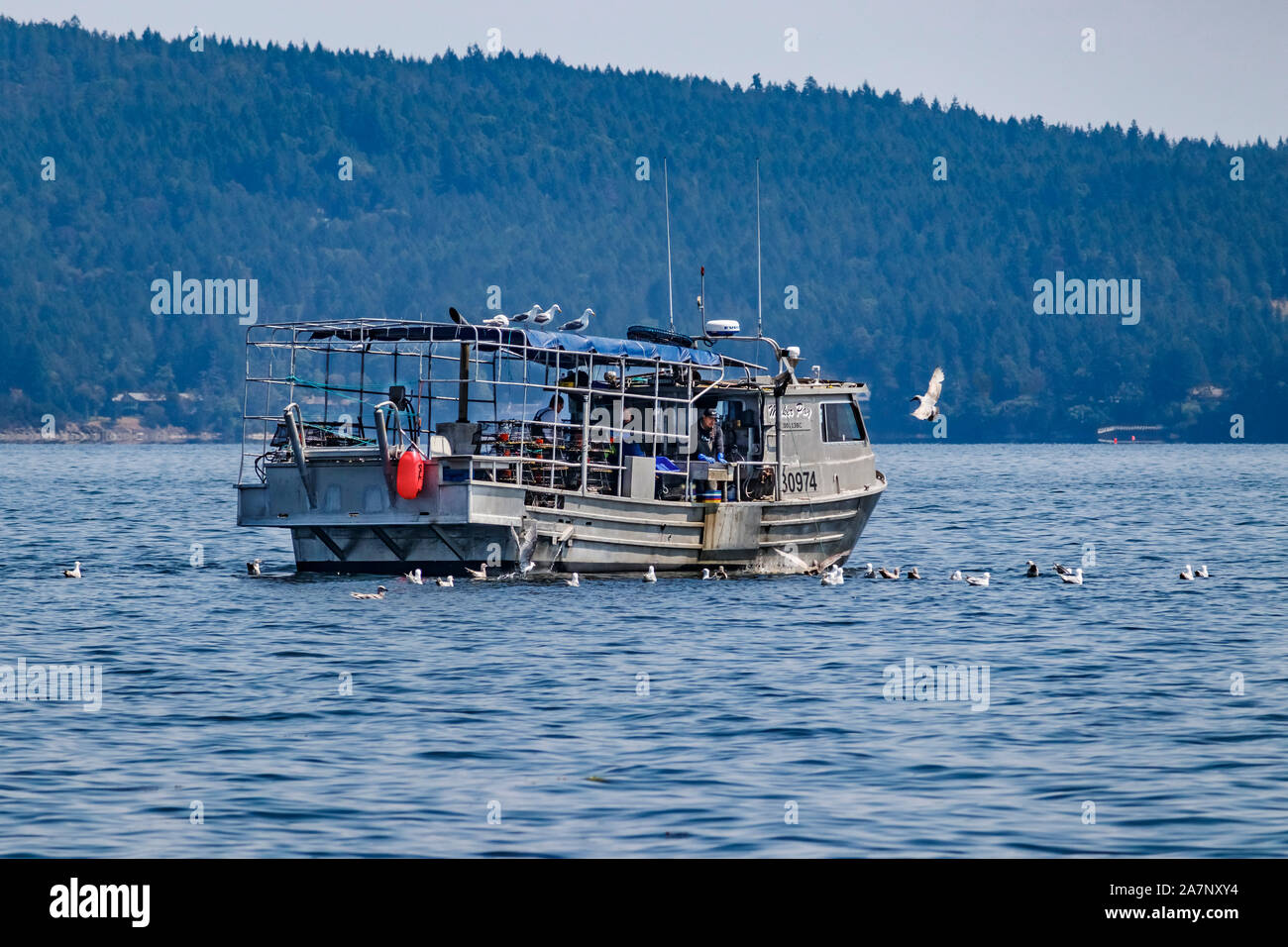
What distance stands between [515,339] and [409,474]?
317 centimetres

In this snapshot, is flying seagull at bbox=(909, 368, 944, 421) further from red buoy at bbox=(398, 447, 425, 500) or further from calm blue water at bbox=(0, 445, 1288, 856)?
red buoy at bbox=(398, 447, 425, 500)

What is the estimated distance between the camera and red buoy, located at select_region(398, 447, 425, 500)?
97.6 ft

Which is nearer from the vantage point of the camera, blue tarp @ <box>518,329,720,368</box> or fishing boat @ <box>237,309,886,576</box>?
fishing boat @ <box>237,309,886,576</box>

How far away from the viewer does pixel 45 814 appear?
50.8 feet

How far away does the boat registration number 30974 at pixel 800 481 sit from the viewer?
113ft

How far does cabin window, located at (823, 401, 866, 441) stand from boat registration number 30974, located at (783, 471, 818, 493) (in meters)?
0.87

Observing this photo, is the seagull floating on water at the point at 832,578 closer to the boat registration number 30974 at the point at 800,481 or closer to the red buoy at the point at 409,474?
the boat registration number 30974 at the point at 800,481

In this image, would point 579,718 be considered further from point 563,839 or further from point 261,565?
point 261,565

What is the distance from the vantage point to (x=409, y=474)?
2980cm

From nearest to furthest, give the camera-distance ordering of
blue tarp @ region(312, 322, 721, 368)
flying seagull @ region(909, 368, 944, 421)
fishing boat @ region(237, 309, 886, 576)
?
fishing boat @ region(237, 309, 886, 576), blue tarp @ region(312, 322, 721, 368), flying seagull @ region(909, 368, 944, 421)

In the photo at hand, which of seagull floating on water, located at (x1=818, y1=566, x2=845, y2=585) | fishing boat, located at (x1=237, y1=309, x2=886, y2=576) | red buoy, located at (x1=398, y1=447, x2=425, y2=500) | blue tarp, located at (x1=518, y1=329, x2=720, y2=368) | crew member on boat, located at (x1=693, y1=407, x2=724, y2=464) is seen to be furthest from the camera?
crew member on boat, located at (x1=693, y1=407, x2=724, y2=464)

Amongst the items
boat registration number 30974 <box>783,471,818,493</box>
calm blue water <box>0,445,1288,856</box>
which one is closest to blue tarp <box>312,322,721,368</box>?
boat registration number 30974 <box>783,471,818,493</box>

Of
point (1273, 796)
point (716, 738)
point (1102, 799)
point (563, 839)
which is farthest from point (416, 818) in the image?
point (1273, 796)

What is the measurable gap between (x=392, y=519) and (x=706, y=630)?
5.91 meters
